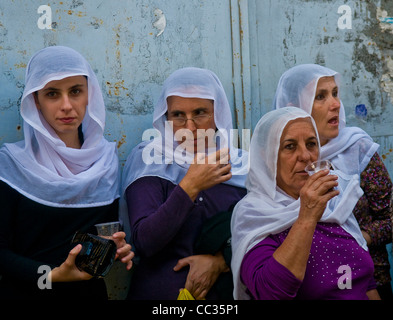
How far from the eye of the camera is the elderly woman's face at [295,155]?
2.07m

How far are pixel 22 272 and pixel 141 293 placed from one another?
1.68 feet

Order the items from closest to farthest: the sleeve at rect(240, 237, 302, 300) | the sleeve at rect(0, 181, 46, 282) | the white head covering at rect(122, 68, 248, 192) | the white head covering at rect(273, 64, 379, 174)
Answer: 1. the sleeve at rect(240, 237, 302, 300)
2. the sleeve at rect(0, 181, 46, 282)
3. the white head covering at rect(122, 68, 248, 192)
4. the white head covering at rect(273, 64, 379, 174)

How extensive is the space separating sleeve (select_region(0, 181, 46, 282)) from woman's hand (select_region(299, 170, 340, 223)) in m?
Answer: 1.06

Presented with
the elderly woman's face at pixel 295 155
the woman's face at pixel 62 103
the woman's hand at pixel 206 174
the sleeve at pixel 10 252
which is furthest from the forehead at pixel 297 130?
the sleeve at pixel 10 252

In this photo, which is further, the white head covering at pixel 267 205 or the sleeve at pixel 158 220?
the sleeve at pixel 158 220

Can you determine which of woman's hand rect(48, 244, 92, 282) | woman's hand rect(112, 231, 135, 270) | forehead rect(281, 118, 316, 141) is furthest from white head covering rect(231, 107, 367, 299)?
woman's hand rect(48, 244, 92, 282)

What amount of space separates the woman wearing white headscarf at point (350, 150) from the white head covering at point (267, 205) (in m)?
0.33

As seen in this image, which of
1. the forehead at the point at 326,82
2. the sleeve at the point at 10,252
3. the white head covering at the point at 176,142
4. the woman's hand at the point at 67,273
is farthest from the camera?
the forehead at the point at 326,82

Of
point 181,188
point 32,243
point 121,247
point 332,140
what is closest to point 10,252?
point 32,243

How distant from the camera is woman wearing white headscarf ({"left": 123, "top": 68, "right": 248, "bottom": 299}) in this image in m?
2.15

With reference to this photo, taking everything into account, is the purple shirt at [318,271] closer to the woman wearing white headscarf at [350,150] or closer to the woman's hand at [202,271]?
the woman's hand at [202,271]

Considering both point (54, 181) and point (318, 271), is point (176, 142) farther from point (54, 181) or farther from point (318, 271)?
point (318, 271)

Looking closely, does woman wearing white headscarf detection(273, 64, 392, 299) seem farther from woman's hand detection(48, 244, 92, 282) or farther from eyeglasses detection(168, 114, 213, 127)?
woman's hand detection(48, 244, 92, 282)
